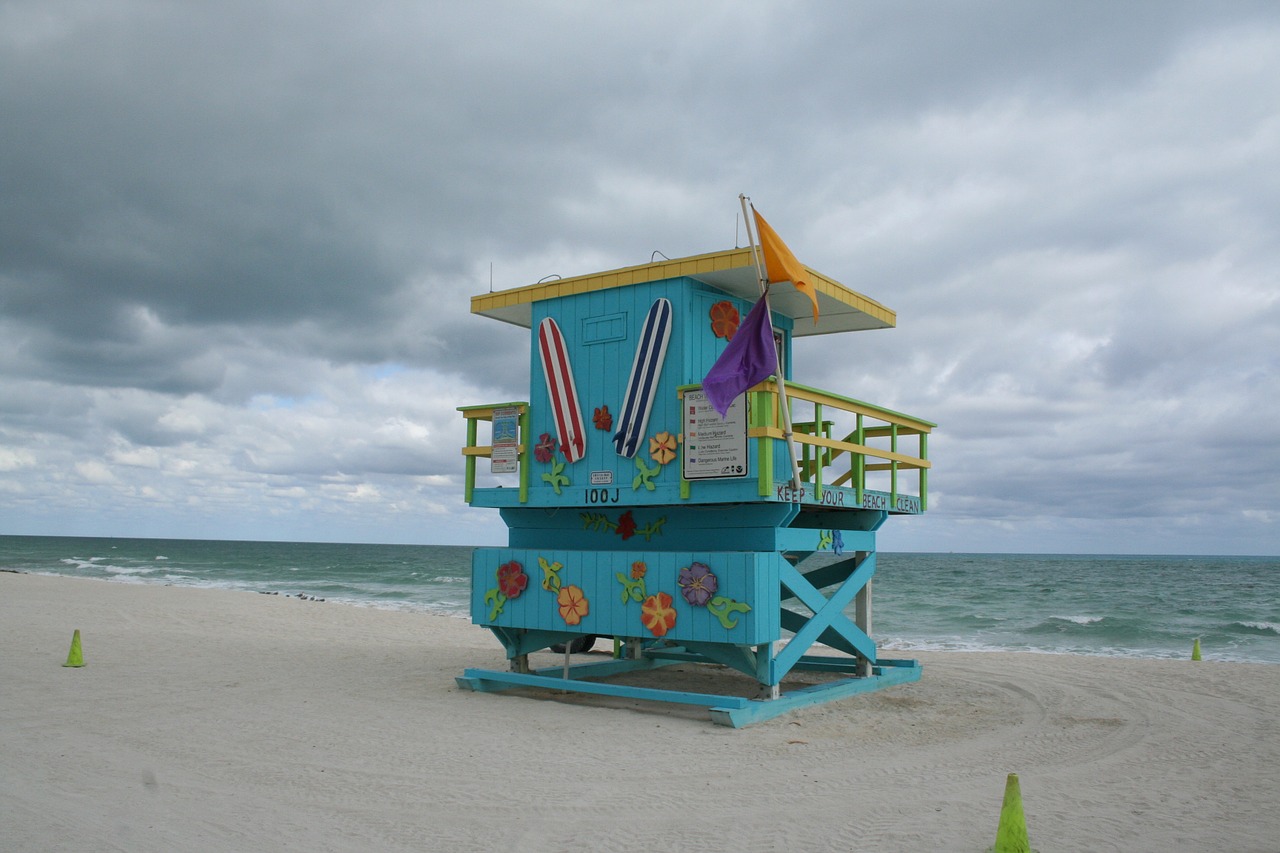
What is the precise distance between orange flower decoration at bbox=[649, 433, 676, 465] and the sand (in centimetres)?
259

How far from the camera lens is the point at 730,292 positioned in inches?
432

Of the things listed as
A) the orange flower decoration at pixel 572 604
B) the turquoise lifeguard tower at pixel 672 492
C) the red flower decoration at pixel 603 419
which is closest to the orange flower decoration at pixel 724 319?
the turquoise lifeguard tower at pixel 672 492

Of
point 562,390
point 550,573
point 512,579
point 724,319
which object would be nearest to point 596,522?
point 550,573

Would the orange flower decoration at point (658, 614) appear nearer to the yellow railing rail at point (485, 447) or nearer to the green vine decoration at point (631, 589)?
the green vine decoration at point (631, 589)

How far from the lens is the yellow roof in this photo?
10.2m

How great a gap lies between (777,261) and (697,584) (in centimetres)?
319

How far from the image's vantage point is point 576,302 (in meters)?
11.2

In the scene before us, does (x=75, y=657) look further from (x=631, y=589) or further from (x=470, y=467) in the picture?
(x=631, y=589)

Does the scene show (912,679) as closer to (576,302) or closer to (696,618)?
(696,618)

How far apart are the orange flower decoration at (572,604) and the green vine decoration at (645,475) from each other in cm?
126

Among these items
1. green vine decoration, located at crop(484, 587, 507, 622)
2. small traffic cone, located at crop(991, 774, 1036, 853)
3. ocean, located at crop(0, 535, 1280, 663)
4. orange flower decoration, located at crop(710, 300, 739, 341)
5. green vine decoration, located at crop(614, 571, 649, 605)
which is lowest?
ocean, located at crop(0, 535, 1280, 663)

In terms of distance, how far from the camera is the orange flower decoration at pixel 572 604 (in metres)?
10.4

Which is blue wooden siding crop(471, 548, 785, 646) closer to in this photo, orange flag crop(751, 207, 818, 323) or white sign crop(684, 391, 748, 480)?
white sign crop(684, 391, 748, 480)

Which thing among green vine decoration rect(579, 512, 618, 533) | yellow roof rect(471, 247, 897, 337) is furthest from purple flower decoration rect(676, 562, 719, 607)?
yellow roof rect(471, 247, 897, 337)
